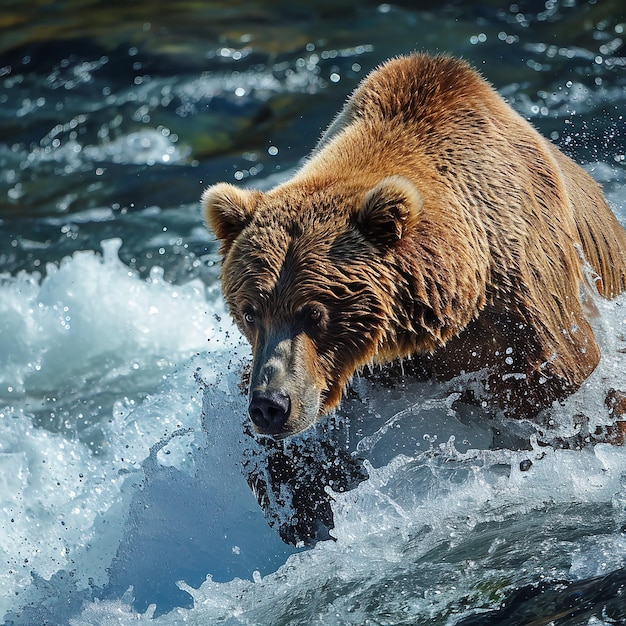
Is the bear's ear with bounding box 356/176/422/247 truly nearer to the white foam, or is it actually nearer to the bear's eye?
the bear's eye

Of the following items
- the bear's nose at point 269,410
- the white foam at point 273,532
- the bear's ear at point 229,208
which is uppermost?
the bear's ear at point 229,208

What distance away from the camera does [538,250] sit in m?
4.49

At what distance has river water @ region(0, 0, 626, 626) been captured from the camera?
4.41 metres

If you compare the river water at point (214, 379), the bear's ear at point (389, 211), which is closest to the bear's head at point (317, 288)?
the bear's ear at point (389, 211)

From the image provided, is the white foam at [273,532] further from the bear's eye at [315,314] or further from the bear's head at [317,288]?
the bear's eye at [315,314]

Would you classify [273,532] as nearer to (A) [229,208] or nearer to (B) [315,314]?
(B) [315,314]

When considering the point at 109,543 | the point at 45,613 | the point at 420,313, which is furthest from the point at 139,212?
the point at 420,313

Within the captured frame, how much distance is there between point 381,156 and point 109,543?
262cm

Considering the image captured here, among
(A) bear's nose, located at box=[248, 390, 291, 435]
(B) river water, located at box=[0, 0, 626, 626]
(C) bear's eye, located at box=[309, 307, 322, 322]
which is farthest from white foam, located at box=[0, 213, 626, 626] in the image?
(A) bear's nose, located at box=[248, 390, 291, 435]

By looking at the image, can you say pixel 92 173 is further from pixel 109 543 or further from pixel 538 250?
pixel 538 250

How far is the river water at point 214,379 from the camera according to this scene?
441 centimetres

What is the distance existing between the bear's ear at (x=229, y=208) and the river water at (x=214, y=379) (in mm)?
948

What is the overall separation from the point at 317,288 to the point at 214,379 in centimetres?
207

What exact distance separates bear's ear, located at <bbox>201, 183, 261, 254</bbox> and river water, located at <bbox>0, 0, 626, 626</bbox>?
95 centimetres
